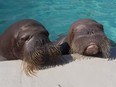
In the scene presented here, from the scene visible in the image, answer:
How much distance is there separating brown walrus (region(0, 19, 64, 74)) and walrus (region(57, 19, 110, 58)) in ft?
2.16

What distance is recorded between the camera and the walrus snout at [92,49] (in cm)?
621

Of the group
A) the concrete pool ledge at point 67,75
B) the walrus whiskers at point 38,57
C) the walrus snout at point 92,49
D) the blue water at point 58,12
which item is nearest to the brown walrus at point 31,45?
the walrus whiskers at point 38,57

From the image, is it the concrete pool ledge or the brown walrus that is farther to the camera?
the brown walrus

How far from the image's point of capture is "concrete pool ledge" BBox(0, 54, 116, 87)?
17.9 ft

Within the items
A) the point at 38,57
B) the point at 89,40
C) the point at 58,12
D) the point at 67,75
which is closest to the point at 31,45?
the point at 38,57

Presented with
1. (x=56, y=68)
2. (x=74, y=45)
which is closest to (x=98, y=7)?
(x=74, y=45)

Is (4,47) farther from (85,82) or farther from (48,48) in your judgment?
(85,82)

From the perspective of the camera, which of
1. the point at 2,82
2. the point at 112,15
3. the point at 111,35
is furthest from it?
the point at 112,15

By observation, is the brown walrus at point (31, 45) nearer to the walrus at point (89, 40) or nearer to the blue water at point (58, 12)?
the walrus at point (89, 40)

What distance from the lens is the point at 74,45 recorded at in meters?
6.65

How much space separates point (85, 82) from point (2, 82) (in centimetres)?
134

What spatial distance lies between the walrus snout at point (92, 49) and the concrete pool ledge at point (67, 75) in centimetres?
20

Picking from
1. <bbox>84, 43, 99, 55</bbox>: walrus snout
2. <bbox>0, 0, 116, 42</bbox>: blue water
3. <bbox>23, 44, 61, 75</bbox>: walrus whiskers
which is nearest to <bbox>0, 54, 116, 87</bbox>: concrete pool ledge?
<bbox>23, 44, 61, 75</bbox>: walrus whiskers

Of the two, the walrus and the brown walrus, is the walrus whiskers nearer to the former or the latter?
the brown walrus
